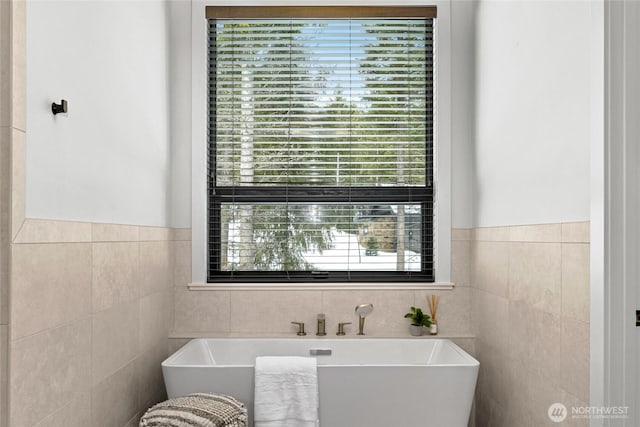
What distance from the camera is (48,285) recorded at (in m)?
1.79

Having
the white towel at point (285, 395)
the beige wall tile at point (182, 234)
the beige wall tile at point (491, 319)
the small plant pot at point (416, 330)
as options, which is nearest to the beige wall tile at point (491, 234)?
the beige wall tile at point (491, 319)

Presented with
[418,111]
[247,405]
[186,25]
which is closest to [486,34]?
[418,111]

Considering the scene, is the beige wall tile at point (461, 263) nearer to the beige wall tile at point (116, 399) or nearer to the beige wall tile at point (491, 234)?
the beige wall tile at point (491, 234)

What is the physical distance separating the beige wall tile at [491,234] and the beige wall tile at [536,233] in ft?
0.26

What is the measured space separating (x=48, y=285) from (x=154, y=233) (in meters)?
1.14

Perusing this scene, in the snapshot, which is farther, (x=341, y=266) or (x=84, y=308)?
(x=341, y=266)

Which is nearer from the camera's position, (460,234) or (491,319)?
(491,319)

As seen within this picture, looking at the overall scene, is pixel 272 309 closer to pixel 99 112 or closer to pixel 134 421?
pixel 134 421

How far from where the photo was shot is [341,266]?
11.1ft

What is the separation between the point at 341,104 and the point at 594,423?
2.19 m

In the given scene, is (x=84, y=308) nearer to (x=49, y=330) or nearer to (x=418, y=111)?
(x=49, y=330)
